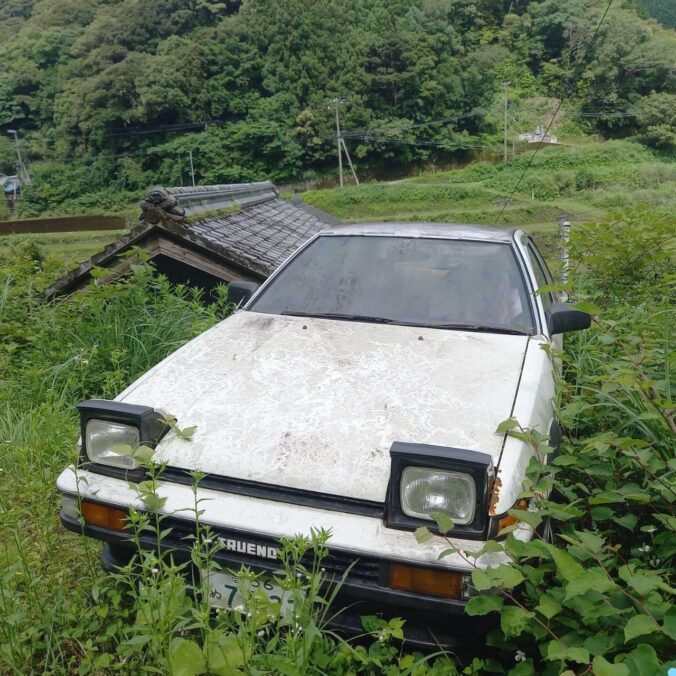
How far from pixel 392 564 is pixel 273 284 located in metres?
2.09

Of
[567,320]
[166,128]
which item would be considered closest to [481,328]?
[567,320]

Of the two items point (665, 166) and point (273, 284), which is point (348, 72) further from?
point (273, 284)

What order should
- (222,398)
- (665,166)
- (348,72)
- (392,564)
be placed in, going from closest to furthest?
(392,564) < (222,398) < (665,166) < (348,72)

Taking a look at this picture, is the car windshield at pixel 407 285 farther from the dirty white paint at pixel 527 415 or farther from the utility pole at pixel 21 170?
the utility pole at pixel 21 170

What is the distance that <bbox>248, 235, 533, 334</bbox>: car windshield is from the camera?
304 centimetres

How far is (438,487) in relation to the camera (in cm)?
185

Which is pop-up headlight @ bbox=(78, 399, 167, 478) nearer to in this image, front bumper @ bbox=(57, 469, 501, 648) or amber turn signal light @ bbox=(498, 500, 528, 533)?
front bumper @ bbox=(57, 469, 501, 648)

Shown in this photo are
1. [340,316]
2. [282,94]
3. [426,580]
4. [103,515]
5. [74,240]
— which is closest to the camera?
[426,580]

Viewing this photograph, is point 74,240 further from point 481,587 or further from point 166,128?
point 481,587

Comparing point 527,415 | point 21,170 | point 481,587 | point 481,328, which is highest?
point 21,170

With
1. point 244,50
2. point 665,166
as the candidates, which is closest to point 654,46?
point 665,166

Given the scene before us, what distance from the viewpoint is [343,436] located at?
6.95ft

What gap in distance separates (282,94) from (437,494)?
5872 centimetres

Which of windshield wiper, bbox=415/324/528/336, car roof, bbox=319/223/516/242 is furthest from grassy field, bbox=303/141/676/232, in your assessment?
windshield wiper, bbox=415/324/528/336
